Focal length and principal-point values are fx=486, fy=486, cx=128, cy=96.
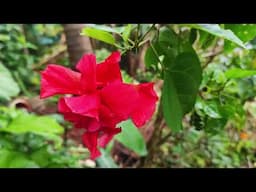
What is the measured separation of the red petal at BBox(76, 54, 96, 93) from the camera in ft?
1.63

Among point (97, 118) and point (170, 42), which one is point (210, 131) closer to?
point (170, 42)

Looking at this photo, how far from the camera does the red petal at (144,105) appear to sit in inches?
18.9

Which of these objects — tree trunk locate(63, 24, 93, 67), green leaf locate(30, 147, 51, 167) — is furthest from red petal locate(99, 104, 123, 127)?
tree trunk locate(63, 24, 93, 67)

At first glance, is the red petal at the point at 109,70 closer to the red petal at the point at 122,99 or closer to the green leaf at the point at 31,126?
the red petal at the point at 122,99

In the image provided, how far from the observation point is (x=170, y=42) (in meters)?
0.65

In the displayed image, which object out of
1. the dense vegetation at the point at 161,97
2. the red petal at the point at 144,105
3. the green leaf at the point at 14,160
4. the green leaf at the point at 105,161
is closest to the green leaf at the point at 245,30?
the dense vegetation at the point at 161,97

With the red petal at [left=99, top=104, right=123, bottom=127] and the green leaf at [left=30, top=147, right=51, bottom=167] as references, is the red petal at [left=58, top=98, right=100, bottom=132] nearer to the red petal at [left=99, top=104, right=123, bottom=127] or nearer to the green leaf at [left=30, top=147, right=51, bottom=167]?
the red petal at [left=99, top=104, right=123, bottom=127]

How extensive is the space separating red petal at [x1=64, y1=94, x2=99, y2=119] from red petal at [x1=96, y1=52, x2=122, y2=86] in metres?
0.03

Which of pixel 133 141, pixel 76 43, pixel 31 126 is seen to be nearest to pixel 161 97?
pixel 31 126
